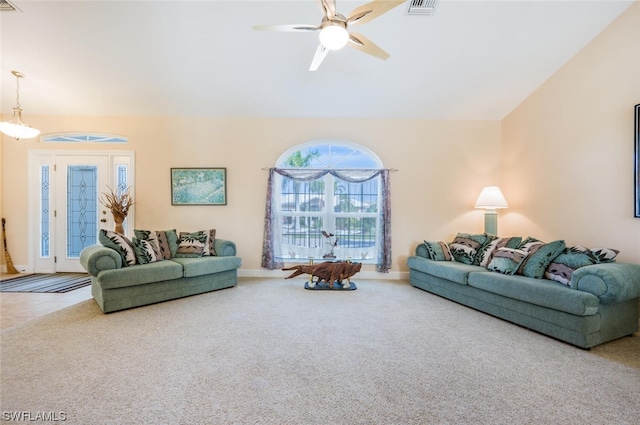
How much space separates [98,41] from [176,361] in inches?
159

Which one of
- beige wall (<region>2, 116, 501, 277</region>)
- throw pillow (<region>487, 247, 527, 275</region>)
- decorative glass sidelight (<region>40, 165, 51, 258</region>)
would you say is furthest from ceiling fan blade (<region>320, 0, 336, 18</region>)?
decorative glass sidelight (<region>40, 165, 51, 258</region>)

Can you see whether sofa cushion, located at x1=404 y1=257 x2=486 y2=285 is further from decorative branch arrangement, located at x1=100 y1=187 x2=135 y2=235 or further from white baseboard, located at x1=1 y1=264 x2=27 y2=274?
white baseboard, located at x1=1 y1=264 x2=27 y2=274

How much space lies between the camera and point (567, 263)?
3.03 metres

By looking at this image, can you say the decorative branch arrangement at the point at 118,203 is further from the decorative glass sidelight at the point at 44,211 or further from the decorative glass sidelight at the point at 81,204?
the decorative glass sidelight at the point at 44,211

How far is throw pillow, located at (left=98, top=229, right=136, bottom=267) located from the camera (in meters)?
3.67

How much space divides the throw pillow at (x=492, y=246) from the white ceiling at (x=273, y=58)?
2.34 metres

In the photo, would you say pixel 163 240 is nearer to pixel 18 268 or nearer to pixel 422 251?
pixel 18 268

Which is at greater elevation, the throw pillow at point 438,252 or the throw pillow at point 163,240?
the throw pillow at point 163,240

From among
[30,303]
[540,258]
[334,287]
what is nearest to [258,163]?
[334,287]

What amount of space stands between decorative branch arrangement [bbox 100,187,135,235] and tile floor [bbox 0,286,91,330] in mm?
1159

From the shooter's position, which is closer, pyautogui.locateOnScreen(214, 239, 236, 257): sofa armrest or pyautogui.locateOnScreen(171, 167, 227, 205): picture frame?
pyautogui.locateOnScreen(214, 239, 236, 257): sofa armrest

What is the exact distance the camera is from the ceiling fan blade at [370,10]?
222 centimetres

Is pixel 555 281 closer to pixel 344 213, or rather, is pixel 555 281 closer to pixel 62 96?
pixel 344 213

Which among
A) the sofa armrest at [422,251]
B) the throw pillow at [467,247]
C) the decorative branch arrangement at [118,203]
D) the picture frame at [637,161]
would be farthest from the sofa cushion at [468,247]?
the decorative branch arrangement at [118,203]
